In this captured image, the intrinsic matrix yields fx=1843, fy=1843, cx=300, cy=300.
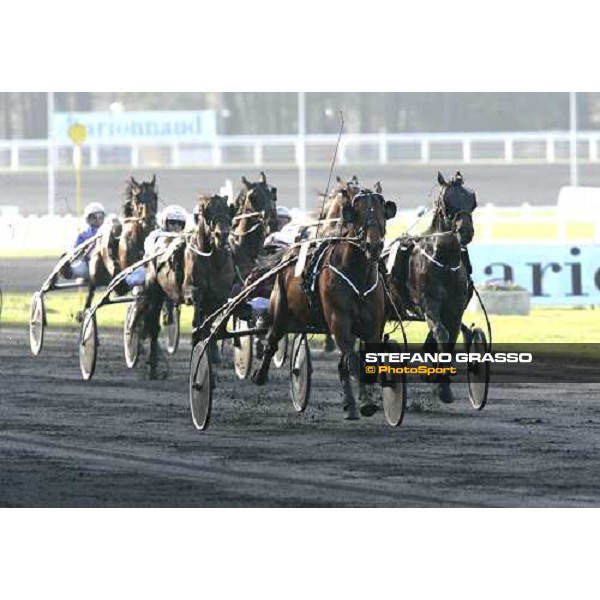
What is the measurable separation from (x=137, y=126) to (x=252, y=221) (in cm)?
1848

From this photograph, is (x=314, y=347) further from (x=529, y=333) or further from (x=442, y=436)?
(x=442, y=436)

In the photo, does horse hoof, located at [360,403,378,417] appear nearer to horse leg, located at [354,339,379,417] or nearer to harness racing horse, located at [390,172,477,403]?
horse leg, located at [354,339,379,417]

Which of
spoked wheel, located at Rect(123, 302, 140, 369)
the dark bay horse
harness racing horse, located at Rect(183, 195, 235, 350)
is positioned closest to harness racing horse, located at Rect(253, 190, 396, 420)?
the dark bay horse

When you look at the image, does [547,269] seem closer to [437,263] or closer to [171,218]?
[171,218]

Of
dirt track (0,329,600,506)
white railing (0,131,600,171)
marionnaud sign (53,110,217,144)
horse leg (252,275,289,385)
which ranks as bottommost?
dirt track (0,329,600,506)

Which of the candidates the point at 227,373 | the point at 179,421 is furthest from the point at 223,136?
the point at 179,421

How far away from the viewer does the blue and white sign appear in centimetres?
1955

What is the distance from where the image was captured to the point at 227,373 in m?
15.2

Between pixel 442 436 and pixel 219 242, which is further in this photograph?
pixel 219 242

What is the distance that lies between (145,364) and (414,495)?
5.56 metres

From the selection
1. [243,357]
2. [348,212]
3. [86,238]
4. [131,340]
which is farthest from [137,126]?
[348,212]

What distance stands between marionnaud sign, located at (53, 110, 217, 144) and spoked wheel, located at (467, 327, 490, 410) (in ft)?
64.3

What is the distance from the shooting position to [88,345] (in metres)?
14.9

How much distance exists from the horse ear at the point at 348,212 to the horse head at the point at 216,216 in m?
2.47
